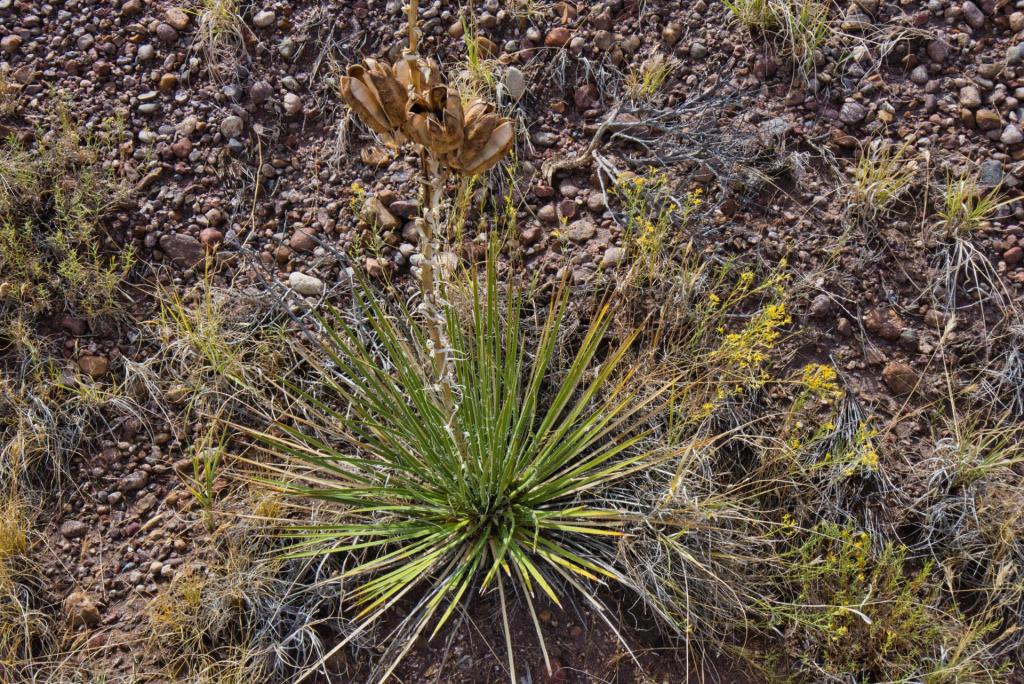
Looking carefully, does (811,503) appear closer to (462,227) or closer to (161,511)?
(462,227)

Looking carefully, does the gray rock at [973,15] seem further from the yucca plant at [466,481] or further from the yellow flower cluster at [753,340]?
the yucca plant at [466,481]

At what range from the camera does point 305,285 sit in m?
2.93

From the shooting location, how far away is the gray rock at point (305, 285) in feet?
9.61

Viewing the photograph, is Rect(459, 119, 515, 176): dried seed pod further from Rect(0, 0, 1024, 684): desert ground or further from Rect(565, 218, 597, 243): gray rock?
Rect(565, 218, 597, 243): gray rock

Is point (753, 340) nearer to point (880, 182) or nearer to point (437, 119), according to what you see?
point (880, 182)

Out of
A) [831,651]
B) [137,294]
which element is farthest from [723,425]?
[137,294]

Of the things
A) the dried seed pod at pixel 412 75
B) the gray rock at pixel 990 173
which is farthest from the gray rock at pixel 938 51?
the dried seed pod at pixel 412 75

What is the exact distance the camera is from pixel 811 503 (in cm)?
253

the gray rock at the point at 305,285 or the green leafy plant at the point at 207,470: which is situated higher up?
the gray rock at the point at 305,285

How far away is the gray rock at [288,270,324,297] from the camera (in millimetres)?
2928

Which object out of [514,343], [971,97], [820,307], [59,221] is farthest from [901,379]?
[59,221]

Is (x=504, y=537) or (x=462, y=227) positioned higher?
(x=462, y=227)

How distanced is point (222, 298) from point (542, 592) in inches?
56.2

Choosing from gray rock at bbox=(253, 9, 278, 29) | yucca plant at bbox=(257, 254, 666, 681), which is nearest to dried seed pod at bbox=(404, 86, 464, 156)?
yucca plant at bbox=(257, 254, 666, 681)
